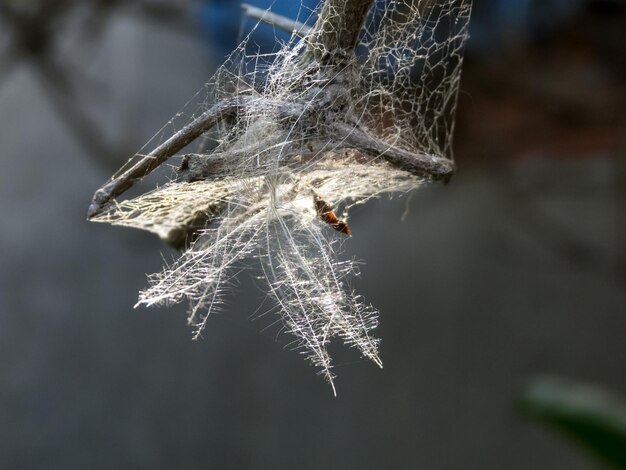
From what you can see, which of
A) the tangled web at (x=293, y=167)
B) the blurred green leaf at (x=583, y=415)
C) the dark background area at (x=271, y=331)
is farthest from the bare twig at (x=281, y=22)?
the dark background area at (x=271, y=331)

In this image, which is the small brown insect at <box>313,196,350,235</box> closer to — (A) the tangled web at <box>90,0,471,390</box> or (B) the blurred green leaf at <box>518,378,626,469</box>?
(A) the tangled web at <box>90,0,471,390</box>

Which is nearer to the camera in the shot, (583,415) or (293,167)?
(293,167)

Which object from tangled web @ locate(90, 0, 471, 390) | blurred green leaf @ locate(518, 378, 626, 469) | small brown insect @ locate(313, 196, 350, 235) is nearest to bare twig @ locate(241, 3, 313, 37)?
tangled web @ locate(90, 0, 471, 390)

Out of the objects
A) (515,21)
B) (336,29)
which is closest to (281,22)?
(336,29)

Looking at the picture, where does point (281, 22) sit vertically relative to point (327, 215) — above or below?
above

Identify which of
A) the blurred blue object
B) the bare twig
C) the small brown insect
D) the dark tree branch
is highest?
the blurred blue object

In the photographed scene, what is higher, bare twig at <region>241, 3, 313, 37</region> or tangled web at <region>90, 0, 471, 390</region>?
bare twig at <region>241, 3, 313, 37</region>

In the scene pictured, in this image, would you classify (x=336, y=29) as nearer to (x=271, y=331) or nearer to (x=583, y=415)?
(x=583, y=415)
